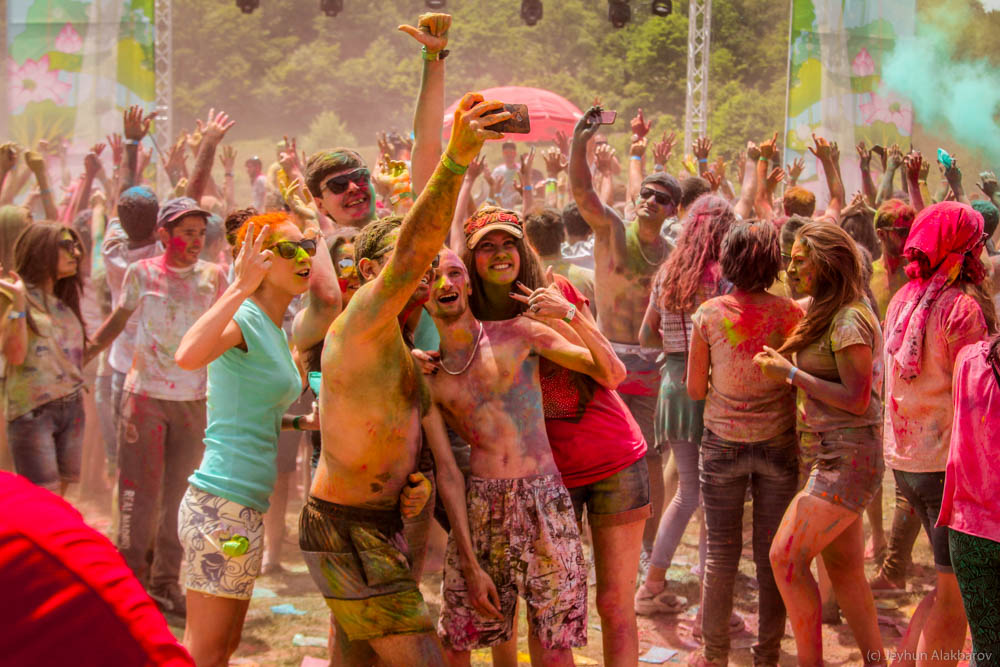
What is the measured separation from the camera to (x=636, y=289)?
5.20 meters

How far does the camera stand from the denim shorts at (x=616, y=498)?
3.15m

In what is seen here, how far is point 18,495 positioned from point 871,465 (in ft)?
→ 10.4

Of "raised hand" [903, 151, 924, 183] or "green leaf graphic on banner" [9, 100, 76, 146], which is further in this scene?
"green leaf graphic on banner" [9, 100, 76, 146]

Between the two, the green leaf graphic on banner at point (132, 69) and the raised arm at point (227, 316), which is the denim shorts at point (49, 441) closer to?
the raised arm at point (227, 316)

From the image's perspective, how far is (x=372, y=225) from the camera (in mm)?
2932

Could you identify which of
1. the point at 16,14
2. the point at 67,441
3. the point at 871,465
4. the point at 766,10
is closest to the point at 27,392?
the point at 67,441

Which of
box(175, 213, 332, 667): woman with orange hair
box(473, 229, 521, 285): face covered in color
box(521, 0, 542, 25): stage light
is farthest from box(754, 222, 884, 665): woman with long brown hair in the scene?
box(521, 0, 542, 25): stage light

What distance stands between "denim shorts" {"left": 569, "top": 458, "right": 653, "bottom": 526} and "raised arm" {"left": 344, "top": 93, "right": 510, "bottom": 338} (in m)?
1.02

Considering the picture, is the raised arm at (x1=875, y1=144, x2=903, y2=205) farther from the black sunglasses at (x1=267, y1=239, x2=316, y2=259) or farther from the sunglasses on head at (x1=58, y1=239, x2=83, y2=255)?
the sunglasses on head at (x1=58, y1=239, x2=83, y2=255)

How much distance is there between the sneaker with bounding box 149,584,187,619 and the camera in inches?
185

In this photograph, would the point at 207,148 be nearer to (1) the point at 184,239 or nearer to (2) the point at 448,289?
(1) the point at 184,239

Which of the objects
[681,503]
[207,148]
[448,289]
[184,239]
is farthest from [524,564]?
[207,148]

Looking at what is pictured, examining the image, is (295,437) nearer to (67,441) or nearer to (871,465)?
(67,441)

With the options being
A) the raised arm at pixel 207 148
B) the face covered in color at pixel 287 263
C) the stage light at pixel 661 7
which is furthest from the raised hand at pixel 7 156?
the stage light at pixel 661 7
